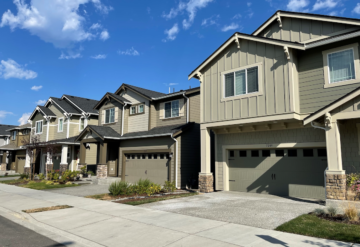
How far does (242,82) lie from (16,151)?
35165mm

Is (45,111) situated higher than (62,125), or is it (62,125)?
(45,111)

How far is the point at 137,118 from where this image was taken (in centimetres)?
2134

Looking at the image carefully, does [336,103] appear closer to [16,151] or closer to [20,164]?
[20,164]

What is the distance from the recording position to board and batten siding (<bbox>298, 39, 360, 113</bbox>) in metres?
11.4

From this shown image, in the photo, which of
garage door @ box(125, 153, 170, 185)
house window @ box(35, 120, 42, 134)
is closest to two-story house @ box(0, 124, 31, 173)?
house window @ box(35, 120, 42, 134)

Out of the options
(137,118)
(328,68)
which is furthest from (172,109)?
(328,68)

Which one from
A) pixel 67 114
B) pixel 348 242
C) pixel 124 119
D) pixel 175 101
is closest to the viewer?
pixel 348 242

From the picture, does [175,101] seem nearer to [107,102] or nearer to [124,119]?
[124,119]

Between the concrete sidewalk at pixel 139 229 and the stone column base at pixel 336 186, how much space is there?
166 inches

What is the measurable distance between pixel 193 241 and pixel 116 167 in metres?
17.1

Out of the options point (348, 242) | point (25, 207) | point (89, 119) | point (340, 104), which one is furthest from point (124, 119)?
point (348, 242)

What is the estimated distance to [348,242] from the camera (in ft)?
19.7

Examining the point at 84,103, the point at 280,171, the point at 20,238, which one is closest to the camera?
the point at 20,238

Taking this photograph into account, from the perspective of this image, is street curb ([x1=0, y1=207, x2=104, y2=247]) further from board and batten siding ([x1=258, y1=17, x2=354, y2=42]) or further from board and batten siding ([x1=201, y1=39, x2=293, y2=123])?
board and batten siding ([x1=258, y1=17, x2=354, y2=42])
